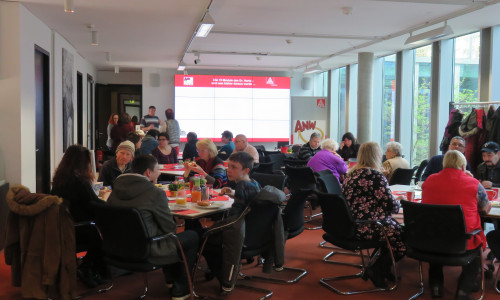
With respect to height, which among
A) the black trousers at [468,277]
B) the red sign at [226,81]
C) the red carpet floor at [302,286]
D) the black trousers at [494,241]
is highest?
the red sign at [226,81]

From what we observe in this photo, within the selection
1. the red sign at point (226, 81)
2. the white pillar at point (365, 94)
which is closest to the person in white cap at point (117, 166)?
the white pillar at point (365, 94)

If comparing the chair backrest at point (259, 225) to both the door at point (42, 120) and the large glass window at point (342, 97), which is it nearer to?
the door at point (42, 120)

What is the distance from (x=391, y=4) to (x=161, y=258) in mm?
4885

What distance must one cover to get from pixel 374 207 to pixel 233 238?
1.30 m

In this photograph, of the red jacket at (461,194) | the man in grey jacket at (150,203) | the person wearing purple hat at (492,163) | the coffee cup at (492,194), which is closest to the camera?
the man in grey jacket at (150,203)

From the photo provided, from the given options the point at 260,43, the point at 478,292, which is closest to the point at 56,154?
the point at 260,43

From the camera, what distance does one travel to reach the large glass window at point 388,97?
11.7 m

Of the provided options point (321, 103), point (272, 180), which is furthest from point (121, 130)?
point (272, 180)

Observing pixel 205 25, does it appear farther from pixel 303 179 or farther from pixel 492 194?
pixel 492 194

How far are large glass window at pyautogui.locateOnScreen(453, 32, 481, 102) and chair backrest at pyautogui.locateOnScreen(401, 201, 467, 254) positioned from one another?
222 inches

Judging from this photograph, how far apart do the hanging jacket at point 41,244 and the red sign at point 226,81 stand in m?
11.2

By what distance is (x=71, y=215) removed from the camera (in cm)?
389

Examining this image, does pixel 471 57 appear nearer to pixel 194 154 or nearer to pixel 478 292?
pixel 194 154

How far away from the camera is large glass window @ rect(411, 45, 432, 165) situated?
10172 millimetres
